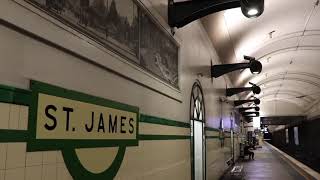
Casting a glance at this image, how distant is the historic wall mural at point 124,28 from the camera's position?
2301 millimetres

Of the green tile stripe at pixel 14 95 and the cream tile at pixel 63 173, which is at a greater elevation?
the green tile stripe at pixel 14 95

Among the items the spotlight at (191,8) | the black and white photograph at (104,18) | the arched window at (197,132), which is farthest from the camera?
the arched window at (197,132)

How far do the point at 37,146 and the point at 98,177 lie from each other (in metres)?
0.78

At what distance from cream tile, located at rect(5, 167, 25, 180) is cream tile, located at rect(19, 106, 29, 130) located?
0.21 meters

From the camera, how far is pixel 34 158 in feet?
6.17

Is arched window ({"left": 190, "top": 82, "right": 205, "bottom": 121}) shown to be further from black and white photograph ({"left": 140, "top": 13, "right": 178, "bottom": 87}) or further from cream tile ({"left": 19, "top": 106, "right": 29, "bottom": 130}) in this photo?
cream tile ({"left": 19, "top": 106, "right": 29, "bottom": 130})

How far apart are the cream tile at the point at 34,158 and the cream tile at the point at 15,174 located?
61 millimetres

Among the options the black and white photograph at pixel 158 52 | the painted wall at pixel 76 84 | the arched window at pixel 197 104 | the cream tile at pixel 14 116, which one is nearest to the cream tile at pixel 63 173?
the painted wall at pixel 76 84

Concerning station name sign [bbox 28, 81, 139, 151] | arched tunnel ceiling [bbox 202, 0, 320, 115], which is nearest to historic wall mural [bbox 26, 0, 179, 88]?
station name sign [bbox 28, 81, 139, 151]

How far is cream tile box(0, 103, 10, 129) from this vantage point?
165 cm

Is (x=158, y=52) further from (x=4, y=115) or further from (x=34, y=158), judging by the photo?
(x=4, y=115)

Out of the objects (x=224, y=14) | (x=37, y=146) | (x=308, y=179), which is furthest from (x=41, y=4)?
(x=308, y=179)

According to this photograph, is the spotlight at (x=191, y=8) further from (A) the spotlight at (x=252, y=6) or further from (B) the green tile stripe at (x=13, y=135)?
(B) the green tile stripe at (x=13, y=135)

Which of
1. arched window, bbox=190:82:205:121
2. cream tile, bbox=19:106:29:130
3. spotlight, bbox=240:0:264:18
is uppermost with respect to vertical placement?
spotlight, bbox=240:0:264:18
